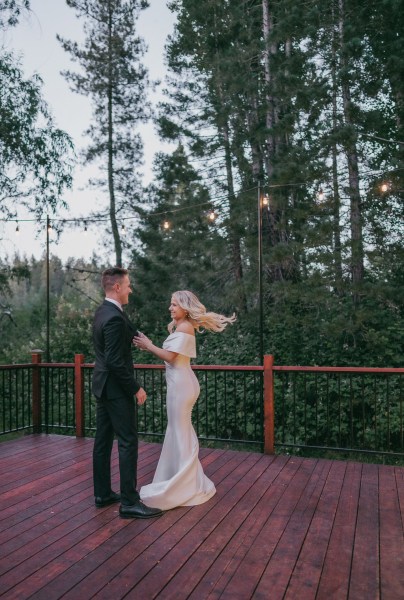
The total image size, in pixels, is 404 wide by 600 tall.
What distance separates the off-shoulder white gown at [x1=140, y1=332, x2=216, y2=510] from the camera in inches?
136

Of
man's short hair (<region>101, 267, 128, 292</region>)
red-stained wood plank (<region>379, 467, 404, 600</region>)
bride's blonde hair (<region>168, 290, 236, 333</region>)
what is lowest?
red-stained wood plank (<region>379, 467, 404, 600</region>)

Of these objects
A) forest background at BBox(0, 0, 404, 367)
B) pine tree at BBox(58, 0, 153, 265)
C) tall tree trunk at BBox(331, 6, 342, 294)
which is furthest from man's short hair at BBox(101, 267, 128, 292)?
pine tree at BBox(58, 0, 153, 265)

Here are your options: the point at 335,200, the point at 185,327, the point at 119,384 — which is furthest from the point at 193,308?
the point at 335,200

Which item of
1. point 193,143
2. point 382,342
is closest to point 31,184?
point 193,143

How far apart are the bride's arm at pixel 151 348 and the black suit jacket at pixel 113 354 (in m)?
0.06

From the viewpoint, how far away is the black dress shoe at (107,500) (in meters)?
3.41

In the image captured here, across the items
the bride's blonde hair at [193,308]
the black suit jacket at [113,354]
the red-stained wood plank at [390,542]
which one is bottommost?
the red-stained wood plank at [390,542]

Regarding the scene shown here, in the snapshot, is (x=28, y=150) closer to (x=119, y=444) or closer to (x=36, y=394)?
(x=36, y=394)

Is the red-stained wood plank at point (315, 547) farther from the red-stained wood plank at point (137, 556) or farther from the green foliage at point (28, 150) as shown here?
the green foliage at point (28, 150)

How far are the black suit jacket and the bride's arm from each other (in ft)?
0.19

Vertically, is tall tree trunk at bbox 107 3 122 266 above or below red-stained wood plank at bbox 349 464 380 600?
above

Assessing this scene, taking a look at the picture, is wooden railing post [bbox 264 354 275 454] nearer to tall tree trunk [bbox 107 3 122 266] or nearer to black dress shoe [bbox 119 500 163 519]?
black dress shoe [bbox 119 500 163 519]

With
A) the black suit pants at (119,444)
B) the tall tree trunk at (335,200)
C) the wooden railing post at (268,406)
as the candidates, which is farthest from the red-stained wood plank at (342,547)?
the tall tree trunk at (335,200)

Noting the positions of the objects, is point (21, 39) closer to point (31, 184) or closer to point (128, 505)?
point (31, 184)
